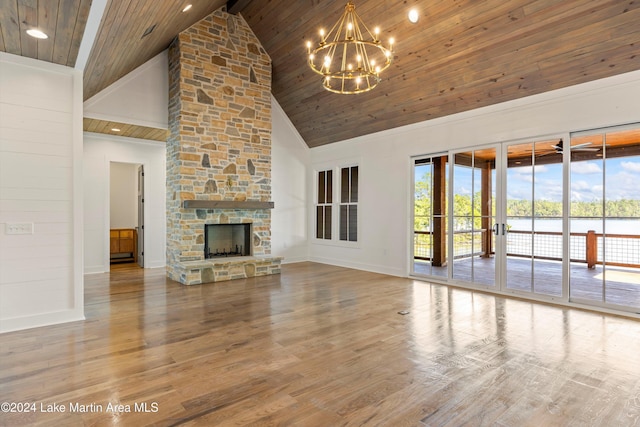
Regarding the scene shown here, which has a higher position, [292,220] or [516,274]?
[292,220]

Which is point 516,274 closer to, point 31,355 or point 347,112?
point 347,112

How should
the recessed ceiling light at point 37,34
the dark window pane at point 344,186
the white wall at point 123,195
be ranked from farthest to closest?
1. the white wall at point 123,195
2. the dark window pane at point 344,186
3. the recessed ceiling light at point 37,34

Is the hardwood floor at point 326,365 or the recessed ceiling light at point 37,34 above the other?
the recessed ceiling light at point 37,34

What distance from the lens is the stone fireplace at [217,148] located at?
637 cm

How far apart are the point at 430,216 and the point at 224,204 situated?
3886mm

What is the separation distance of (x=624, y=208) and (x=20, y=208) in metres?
7.16

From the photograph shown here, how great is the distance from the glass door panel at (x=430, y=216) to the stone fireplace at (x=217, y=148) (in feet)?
9.39

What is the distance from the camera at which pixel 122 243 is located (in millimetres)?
8609

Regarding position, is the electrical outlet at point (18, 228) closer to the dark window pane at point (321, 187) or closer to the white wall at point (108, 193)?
the white wall at point (108, 193)

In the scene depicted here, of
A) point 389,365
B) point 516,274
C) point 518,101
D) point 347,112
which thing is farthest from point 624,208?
point 347,112

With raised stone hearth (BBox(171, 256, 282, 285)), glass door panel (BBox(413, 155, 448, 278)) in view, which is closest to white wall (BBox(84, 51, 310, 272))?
raised stone hearth (BBox(171, 256, 282, 285))

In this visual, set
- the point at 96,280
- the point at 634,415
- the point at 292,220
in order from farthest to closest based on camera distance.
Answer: the point at 292,220 < the point at 96,280 < the point at 634,415

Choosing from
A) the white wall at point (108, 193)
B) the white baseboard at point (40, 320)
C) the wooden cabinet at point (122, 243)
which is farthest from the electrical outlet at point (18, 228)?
the wooden cabinet at point (122, 243)

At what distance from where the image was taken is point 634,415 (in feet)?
7.27
